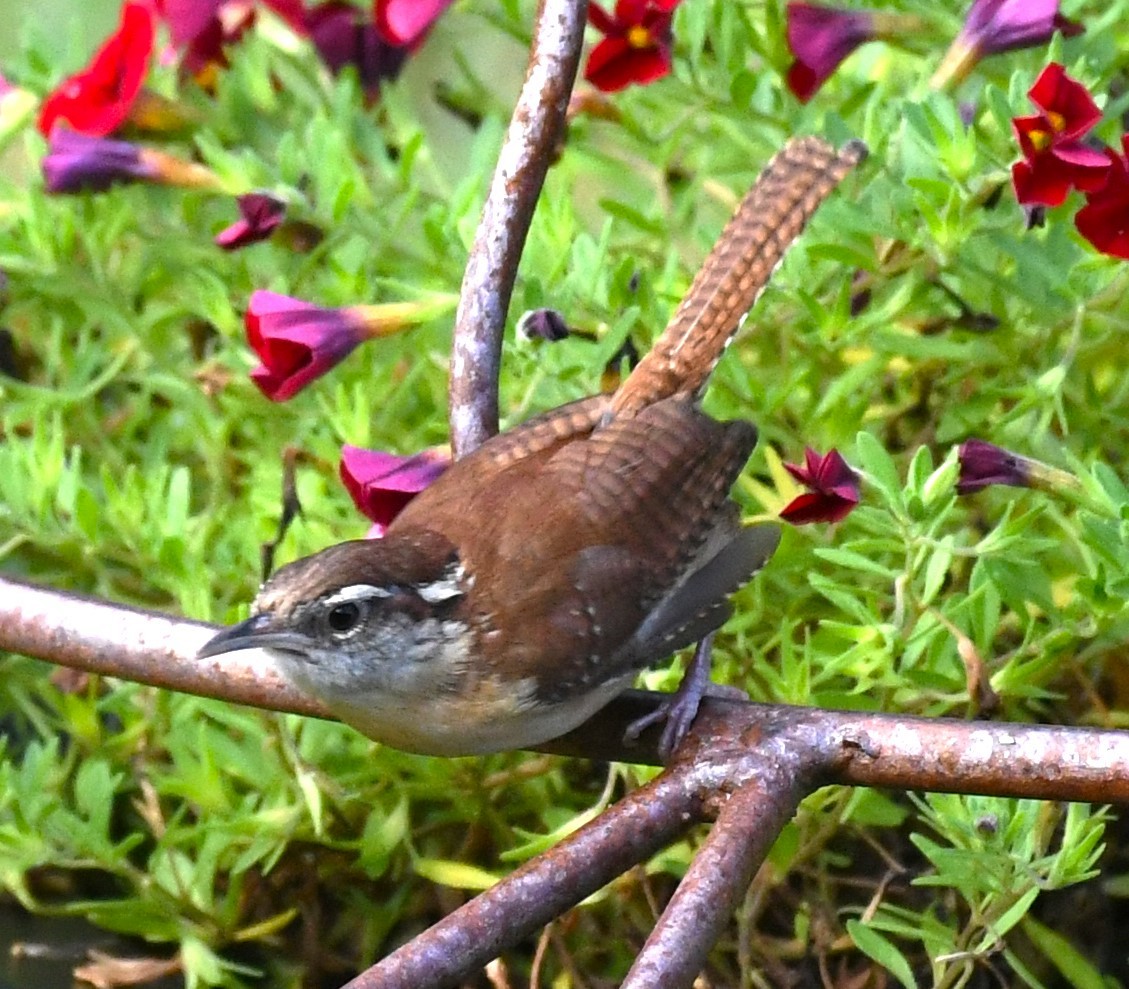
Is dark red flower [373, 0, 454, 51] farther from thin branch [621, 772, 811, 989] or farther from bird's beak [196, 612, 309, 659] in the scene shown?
thin branch [621, 772, 811, 989]

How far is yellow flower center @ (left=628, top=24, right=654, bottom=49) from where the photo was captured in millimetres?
2057

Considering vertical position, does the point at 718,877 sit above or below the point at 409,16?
below

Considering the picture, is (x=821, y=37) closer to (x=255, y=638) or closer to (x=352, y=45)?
(x=352, y=45)

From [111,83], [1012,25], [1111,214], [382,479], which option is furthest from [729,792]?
[111,83]

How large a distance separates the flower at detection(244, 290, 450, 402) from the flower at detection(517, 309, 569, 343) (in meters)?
0.21

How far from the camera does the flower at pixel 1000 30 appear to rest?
1951mm

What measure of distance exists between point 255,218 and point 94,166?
0.38 metres

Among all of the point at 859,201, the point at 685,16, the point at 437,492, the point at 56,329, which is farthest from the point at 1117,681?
the point at 56,329

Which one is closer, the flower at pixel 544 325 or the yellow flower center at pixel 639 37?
the flower at pixel 544 325

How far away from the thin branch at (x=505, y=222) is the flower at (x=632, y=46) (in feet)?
0.22

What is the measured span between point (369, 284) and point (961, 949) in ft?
3.56

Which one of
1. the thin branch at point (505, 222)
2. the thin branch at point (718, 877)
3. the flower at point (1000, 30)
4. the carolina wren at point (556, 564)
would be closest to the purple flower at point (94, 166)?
the thin branch at point (505, 222)

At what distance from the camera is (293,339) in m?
Result: 1.95

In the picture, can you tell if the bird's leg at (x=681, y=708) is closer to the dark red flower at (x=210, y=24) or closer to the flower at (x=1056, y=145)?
the flower at (x=1056, y=145)
